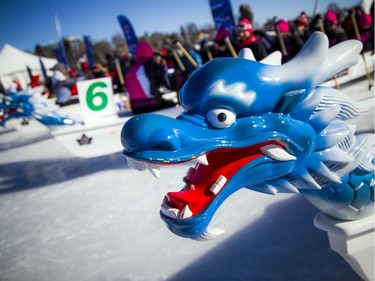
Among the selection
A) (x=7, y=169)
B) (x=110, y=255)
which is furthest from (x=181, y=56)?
(x=110, y=255)

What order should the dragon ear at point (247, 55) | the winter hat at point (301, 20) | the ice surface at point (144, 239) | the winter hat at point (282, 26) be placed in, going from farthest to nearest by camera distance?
the winter hat at point (301, 20), the winter hat at point (282, 26), the ice surface at point (144, 239), the dragon ear at point (247, 55)

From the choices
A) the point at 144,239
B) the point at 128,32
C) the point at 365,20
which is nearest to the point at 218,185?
the point at 144,239

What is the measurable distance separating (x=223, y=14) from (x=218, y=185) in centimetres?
865

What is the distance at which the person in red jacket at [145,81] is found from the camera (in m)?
4.77

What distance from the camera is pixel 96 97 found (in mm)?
4840

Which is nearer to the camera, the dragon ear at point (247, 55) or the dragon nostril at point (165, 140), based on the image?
the dragon nostril at point (165, 140)

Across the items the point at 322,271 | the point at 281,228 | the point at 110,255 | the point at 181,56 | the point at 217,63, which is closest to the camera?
the point at 217,63

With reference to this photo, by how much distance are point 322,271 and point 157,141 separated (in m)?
1.12

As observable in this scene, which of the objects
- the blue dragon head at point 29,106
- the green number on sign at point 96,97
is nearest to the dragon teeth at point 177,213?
the green number on sign at point 96,97

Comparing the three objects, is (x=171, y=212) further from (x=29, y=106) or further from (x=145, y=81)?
(x=29, y=106)

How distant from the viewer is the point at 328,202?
4.10 ft

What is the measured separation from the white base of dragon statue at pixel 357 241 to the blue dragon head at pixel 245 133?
0.22m

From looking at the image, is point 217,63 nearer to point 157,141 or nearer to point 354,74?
point 157,141

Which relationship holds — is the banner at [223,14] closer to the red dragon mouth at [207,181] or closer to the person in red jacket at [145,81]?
the person in red jacket at [145,81]
